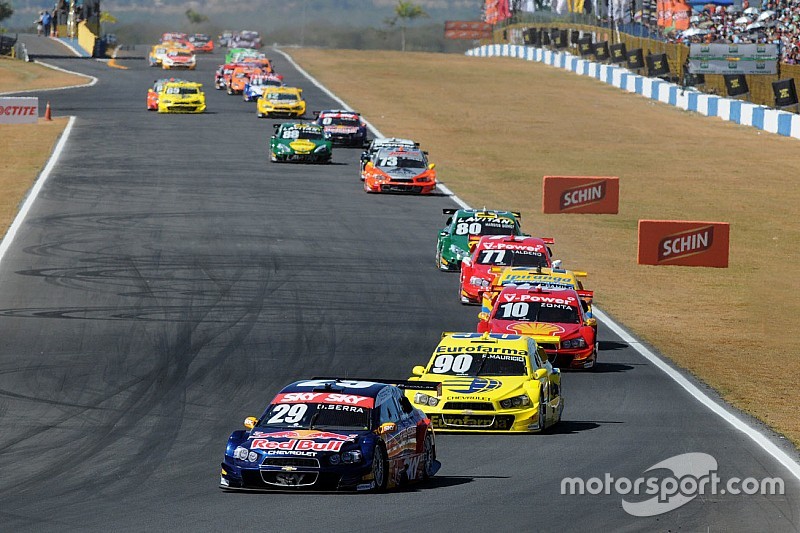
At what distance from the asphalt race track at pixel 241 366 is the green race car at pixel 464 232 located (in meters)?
0.60

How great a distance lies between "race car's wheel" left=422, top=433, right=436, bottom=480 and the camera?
1777 cm

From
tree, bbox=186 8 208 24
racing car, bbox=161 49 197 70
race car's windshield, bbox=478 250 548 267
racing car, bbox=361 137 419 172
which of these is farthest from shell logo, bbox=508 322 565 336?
tree, bbox=186 8 208 24

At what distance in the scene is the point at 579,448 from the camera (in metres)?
19.9

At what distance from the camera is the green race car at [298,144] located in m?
58.4

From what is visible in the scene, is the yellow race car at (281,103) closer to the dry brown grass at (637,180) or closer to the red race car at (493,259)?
the dry brown grass at (637,180)

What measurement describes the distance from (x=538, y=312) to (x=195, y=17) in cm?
16309

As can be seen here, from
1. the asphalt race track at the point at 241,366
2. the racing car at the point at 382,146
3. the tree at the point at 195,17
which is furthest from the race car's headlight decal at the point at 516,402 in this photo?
the tree at the point at 195,17

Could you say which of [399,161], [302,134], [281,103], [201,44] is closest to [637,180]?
[399,161]

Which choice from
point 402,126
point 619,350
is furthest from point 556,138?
point 619,350

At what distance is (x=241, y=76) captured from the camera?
85.5 metres

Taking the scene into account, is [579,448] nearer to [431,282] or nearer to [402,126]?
[431,282]

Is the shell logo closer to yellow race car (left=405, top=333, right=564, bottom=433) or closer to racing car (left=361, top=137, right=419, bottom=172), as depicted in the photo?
yellow race car (left=405, top=333, right=564, bottom=433)

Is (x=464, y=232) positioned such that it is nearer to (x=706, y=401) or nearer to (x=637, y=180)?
(x=706, y=401)

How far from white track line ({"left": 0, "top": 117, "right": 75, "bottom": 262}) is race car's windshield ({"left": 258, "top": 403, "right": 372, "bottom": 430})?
71.2 ft
